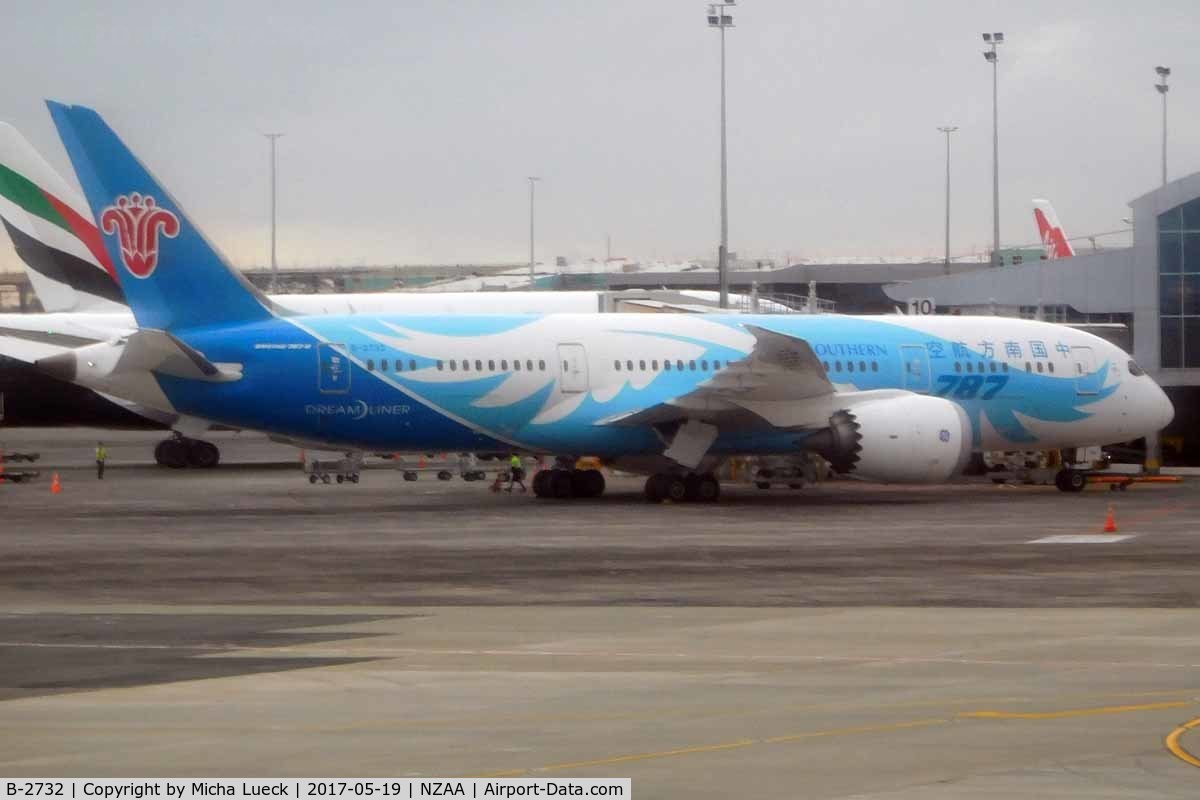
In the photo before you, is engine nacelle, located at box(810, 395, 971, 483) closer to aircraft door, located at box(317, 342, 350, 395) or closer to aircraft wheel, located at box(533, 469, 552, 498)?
aircraft wheel, located at box(533, 469, 552, 498)

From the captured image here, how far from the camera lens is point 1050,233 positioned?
91.6 meters

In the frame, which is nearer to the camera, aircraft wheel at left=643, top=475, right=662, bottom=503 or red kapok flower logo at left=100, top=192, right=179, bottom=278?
red kapok flower logo at left=100, top=192, right=179, bottom=278

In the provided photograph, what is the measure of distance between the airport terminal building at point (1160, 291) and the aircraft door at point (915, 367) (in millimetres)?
17361

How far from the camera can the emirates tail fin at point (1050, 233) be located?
8894 cm

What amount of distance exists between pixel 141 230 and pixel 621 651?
1857cm

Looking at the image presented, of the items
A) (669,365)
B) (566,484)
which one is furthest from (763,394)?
(566,484)

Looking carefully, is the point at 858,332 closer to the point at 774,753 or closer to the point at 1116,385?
the point at 1116,385

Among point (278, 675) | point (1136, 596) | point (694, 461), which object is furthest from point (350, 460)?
point (278, 675)

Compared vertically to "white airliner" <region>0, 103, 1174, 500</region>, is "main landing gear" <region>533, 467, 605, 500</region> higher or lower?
lower

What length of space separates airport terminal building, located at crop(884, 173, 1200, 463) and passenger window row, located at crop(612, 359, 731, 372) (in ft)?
68.7

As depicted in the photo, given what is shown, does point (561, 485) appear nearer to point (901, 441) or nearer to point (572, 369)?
point (572, 369)

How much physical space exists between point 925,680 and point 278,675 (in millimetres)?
4703

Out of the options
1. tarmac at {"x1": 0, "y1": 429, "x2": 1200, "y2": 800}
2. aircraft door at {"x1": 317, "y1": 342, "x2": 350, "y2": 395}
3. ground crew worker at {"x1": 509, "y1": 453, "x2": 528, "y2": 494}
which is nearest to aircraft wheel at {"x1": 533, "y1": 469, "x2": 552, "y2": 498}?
ground crew worker at {"x1": 509, "y1": 453, "x2": 528, "y2": 494}

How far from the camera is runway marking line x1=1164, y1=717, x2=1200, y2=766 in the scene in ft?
32.1
